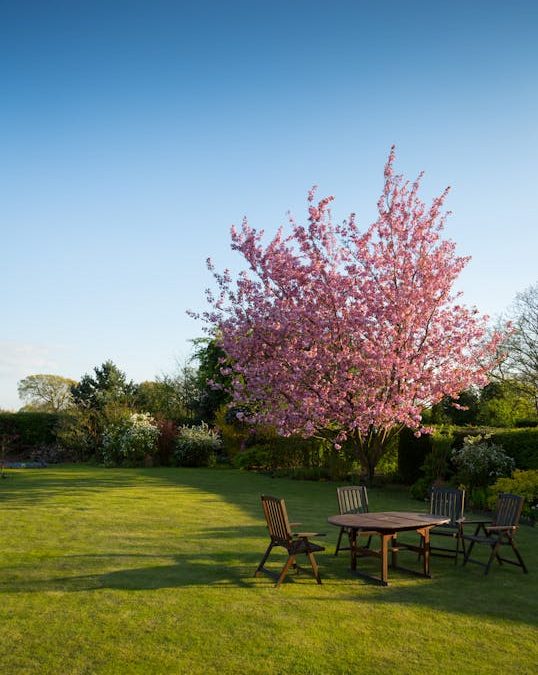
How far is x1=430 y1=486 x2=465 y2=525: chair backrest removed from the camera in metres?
9.24

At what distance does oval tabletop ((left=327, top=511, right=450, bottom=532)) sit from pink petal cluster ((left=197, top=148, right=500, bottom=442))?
821 centimetres

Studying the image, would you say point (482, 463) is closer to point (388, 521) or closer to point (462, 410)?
point (388, 521)

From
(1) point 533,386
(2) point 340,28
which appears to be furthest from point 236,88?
(1) point 533,386

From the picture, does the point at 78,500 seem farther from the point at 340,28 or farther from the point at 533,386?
the point at 533,386

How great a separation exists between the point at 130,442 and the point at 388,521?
19171mm

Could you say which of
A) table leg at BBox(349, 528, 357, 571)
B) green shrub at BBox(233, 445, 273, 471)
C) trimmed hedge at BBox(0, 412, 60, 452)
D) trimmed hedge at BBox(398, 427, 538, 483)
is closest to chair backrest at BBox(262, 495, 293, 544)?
table leg at BBox(349, 528, 357, 571)

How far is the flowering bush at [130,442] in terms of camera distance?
25.7m

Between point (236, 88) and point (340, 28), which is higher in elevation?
point (340, 28)

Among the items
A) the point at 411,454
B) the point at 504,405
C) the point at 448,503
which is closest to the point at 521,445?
the point at 411,454

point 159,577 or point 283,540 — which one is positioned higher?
point 283,540

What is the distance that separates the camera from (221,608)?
627cm

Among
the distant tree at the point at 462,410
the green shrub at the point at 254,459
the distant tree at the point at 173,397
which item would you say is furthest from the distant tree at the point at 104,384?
the distant tree at the point at 462,410

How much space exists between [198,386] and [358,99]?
24547 millimetres

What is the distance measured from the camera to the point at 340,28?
1209 centimetres
